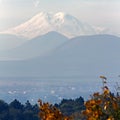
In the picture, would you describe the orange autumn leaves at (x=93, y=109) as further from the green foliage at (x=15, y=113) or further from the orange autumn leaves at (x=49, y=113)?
the green foliage at (x=15, y=113)

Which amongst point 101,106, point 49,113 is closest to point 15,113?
point 101,106

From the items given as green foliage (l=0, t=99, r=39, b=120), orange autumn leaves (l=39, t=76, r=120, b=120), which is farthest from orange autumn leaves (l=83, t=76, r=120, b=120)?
green foliage (l=0, t=99, r=39, b=120)

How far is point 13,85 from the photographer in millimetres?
197000

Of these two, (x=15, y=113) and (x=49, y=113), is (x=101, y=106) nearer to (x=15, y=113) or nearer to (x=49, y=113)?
(x=49, y=113)

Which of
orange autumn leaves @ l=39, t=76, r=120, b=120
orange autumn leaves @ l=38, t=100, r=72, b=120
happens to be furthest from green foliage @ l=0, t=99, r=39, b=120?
orange autumn leaves @ l=38, t=100, r=72, b=120

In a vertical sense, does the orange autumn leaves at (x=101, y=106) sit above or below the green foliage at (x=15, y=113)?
below

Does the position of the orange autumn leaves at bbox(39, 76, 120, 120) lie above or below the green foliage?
below

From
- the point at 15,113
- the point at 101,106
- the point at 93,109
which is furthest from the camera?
the point at 15,113

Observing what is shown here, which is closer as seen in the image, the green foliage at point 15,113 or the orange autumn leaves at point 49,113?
the orange autumn leaves at point 49,113

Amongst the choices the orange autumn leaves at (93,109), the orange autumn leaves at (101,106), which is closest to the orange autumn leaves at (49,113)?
the orange autumn leaves at (93,109)

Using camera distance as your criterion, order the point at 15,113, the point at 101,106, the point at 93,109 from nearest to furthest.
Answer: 1. the point at 93,109
2. the point at 101,106
3. the point at 15,113

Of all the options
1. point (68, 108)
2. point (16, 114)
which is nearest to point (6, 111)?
point (16, 114)

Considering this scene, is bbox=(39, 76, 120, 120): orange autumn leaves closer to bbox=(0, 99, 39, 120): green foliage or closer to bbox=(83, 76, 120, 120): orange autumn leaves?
bbox=(83, 76, 120, 120): orange autumn leaves

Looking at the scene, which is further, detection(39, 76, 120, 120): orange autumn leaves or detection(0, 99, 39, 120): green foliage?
detection(0, 99, 39, 120): green foliage
